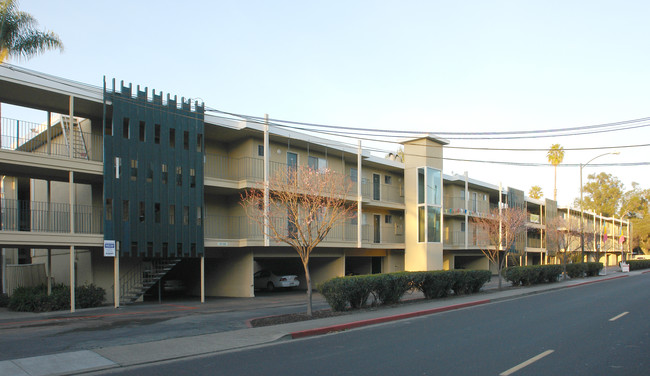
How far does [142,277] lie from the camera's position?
72.9ft

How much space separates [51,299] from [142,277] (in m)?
4.34

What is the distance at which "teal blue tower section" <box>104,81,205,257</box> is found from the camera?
19609 millimetres

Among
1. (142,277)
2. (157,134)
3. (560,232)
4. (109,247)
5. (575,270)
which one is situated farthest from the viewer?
(560,232)

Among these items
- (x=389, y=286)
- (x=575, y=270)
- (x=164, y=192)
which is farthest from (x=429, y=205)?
(x=164, y=192)

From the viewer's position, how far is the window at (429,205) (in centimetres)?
3288

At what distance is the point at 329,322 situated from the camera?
13773 mm

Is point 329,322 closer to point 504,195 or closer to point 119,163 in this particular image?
point 119,163

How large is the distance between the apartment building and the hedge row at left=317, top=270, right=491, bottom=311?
24.2 feet

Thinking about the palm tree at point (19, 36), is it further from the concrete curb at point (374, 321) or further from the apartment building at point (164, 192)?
the concrete curb at point (374, 321)

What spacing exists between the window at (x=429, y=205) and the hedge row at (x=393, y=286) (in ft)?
30.9

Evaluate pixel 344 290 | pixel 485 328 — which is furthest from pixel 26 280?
pixel 485 328

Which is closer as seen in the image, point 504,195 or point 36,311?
point 36,311

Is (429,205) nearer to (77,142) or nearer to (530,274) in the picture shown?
(530,274)

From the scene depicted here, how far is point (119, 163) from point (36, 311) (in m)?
6.08
